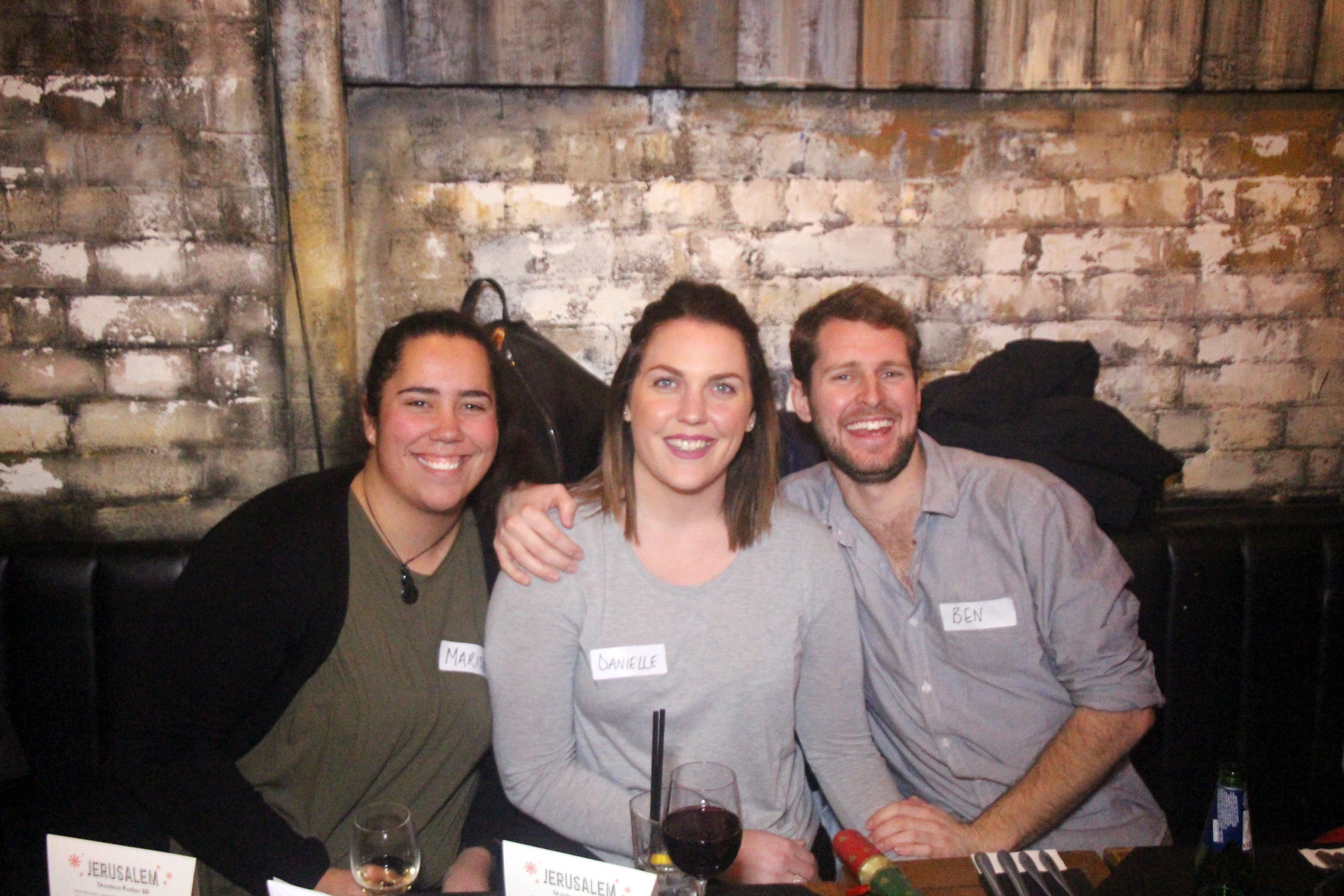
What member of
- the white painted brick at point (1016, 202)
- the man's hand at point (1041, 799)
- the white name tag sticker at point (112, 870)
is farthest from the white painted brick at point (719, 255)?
the white name tag sticker at point (112, 870)

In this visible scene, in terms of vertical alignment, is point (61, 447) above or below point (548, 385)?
below

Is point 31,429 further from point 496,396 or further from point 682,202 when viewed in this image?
point 682,202

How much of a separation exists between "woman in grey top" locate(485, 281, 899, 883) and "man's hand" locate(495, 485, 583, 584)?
3 cm

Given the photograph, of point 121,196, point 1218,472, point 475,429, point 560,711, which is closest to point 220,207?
point 121,196

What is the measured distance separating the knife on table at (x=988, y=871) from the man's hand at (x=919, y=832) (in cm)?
33

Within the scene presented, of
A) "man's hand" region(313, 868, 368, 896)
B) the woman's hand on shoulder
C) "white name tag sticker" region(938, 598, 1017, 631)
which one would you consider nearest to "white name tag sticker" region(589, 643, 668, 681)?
the woman's hand on shoulder

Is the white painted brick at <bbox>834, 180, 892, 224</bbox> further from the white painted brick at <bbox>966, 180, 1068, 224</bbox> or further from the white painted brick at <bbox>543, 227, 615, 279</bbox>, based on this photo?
the white painted brick at <bbox>543, 227, 615, 279</bbox>

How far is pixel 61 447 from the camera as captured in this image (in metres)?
2.46

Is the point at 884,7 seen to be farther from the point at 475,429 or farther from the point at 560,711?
the point at 560,711

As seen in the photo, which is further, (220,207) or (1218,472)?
(1218,472)

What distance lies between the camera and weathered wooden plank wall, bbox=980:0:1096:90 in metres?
2.46

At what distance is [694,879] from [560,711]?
50cm

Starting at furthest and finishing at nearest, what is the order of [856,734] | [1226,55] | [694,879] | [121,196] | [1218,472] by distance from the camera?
[1218,472]
[1226,55]
[121,196]
[856,734]
[694,879]

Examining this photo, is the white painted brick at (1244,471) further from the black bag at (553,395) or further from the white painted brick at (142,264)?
the white painted brick at (142,264)
